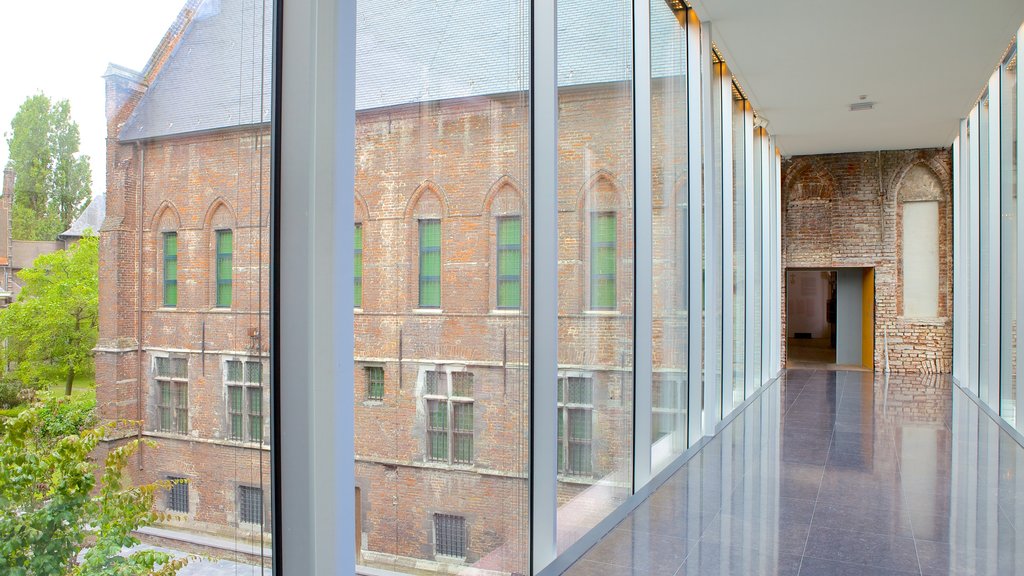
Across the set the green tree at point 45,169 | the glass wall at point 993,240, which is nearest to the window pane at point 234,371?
the green tree at point 45,169

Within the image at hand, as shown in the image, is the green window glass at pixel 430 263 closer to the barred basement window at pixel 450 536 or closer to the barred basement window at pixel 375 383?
the barred basement window at pixel 375 383

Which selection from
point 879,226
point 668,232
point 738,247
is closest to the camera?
point 668,232

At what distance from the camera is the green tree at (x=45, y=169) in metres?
1.31

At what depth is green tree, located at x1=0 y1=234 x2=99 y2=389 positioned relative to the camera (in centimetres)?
130

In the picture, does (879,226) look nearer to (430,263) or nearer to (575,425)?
(575,425)

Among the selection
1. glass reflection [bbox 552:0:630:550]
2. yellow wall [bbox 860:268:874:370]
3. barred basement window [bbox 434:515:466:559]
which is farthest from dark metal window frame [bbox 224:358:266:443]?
yellow wall [bbox 860:268:874:370]

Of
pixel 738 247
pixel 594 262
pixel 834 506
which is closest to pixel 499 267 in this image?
pixel 594 262

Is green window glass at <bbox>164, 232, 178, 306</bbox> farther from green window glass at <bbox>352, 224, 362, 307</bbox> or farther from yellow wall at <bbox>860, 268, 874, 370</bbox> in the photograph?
yellow wall at <bbox>860, 268, 874, 370</bbox>

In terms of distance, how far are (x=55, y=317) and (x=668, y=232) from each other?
4.89m

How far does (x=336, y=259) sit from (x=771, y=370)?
11048 mm

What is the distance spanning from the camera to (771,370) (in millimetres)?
11820

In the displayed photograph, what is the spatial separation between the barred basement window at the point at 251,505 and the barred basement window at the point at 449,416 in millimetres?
759

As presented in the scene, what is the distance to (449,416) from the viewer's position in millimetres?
2686

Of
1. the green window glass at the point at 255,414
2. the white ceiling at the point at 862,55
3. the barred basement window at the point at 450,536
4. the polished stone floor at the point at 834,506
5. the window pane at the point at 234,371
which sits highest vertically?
the white ceiling at the point at 862,55
